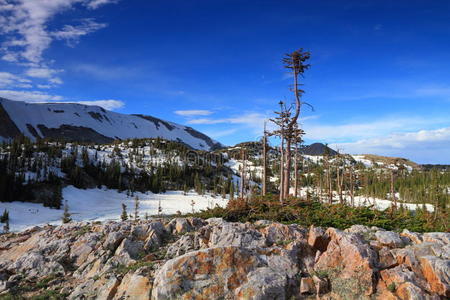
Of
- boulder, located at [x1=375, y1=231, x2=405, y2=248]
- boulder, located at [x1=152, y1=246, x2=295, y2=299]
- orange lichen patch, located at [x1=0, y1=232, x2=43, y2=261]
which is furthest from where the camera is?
orange lichen patch, located at [x1=0, y1=232, x2=43, y2=261]

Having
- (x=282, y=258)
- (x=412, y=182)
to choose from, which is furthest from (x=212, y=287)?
(x=412, y=182)

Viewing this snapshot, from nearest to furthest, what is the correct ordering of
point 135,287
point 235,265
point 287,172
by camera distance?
point 135,287
point 235,265
point 287,172

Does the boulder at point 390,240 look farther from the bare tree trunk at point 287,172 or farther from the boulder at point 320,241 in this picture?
the bare tree trunk at point 287,172

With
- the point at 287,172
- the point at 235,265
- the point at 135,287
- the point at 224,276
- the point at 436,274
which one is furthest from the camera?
the point at 287,172

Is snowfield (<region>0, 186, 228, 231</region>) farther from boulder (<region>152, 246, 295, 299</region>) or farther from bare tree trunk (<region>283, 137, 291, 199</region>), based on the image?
boulder (<region>152, 246, 295, 299</region>)

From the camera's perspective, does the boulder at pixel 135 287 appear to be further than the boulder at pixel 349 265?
Yes

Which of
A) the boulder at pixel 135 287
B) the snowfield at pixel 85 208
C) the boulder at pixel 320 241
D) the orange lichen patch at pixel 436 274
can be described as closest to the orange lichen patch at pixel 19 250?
the boulder at pixel 135 287

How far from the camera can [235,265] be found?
7504 mm

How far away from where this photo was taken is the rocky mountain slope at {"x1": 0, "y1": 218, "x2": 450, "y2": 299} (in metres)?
6.93

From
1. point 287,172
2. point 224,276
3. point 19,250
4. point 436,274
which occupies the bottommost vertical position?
point 19,250

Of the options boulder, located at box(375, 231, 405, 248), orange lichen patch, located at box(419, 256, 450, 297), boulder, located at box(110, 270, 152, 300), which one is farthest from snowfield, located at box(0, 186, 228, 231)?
orange lichen patch, located at box(419, 256, 450, 297)

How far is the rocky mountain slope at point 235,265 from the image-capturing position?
693 cm

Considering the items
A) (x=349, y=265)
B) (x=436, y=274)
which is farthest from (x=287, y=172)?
(x=436, y=274)

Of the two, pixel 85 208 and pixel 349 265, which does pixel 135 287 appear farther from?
pixel 85 208
